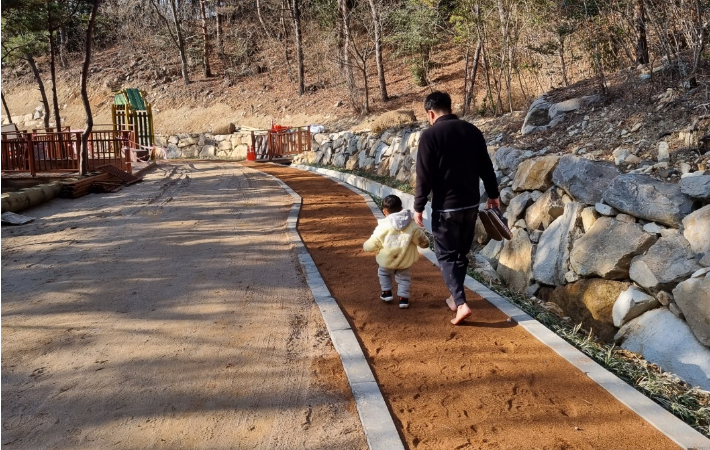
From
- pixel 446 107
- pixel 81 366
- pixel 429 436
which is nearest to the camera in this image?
pixel 429 436

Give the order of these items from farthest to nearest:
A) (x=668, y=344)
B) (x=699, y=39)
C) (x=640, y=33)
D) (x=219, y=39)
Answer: (x=219, y=39) < (x=640, y=33) < (x=699, y=39) < (x=668, y=344)

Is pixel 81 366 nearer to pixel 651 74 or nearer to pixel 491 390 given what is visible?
pixel 491 390

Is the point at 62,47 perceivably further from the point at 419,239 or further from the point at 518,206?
the point at 419,239

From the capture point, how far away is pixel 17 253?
7434 mm

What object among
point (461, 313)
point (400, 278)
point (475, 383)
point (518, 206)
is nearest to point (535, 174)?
point (518, 206)

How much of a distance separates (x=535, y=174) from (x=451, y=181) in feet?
12.0

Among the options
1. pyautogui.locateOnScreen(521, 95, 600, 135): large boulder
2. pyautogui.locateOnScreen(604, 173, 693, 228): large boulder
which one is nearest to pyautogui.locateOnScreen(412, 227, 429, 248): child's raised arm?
pyautogui.locateOnScreen(604, 173, 693, 228): large boulder

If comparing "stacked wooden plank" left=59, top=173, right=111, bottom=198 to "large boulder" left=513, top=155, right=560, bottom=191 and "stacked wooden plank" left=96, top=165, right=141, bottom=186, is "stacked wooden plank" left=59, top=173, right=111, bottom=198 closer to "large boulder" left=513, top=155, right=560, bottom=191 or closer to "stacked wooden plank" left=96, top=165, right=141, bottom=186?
"stacked wooden plank" left=96, top=165, right=141, bottom=186

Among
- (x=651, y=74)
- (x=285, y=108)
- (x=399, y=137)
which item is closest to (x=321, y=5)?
(x=285, y=108)

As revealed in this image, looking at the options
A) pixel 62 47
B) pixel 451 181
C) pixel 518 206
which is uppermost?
pixel 62 47

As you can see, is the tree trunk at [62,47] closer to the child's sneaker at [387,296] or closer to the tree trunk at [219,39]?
the tree trunk at [219,39]

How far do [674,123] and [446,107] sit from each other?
4092 mm

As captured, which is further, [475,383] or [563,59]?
[563,59]

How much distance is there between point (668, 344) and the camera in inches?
192
